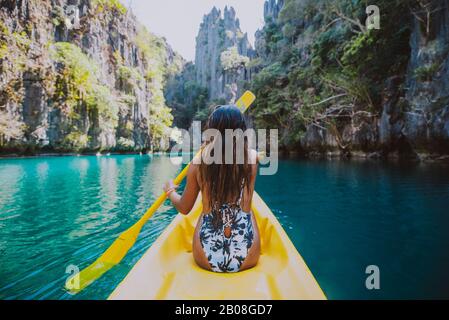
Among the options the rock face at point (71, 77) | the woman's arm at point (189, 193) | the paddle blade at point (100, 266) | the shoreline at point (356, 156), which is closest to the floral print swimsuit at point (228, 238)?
the woman's arm at point (189, 193)

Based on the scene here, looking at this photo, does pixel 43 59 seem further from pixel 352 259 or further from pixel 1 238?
pixel 352 259

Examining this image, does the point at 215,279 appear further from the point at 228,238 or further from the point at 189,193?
the point at 189,193

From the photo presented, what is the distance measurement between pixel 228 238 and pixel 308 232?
101 inches

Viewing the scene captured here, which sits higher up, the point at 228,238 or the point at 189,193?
the point at 189,193

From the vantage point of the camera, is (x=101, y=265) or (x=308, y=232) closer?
(x=101, y=265)

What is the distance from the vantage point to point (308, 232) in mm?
3857

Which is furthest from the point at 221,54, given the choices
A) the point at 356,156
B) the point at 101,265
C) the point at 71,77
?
the point at 101,265

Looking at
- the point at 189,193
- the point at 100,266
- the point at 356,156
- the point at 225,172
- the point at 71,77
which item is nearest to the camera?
the point at 225,172

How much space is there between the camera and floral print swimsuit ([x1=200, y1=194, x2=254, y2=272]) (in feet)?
5.44

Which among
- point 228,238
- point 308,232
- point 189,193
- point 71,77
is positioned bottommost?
point 308,232

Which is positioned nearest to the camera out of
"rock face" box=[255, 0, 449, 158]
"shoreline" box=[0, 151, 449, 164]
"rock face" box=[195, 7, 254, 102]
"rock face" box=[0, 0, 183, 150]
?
"rock face" box=[255, 0, 449, 158]

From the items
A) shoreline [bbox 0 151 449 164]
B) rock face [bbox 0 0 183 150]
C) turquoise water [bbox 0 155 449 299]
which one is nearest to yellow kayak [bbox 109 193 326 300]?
turquoise water [bbox 0 155 449 299]

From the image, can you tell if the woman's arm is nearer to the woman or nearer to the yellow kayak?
the woman

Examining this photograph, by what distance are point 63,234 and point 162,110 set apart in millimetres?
39106
